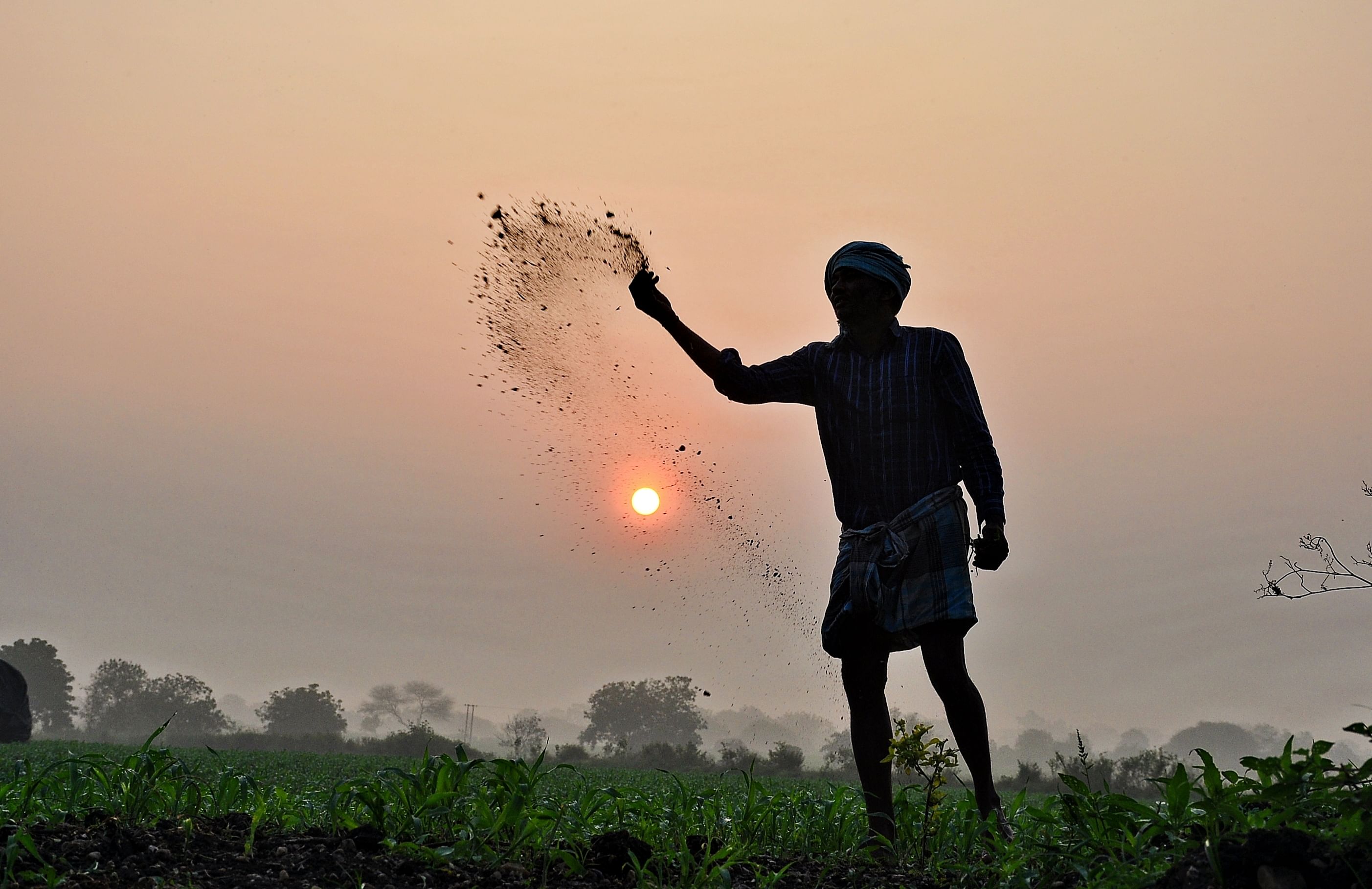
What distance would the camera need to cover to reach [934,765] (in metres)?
3.55

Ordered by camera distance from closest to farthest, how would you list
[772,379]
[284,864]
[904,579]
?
[284,864]
[904,579]
[772,379]

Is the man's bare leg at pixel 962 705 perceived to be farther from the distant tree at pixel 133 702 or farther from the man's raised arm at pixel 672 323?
the distant tree at pixel 133 702

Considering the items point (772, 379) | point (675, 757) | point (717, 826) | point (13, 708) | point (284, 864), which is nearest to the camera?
point (284, 864)

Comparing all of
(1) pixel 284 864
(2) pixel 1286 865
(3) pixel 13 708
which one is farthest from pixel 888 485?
(3) pixel 13 708

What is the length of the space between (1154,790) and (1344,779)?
14.8 metres

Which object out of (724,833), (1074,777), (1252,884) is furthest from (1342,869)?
(724,833)

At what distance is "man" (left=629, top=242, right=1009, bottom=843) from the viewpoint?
151 inches

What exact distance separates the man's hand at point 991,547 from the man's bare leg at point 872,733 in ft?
1.92

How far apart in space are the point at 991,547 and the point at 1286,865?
1.90 meters

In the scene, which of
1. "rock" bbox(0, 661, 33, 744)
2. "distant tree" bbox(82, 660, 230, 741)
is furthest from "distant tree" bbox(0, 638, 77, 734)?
"rock" bbox(0, 661, 33, 744)

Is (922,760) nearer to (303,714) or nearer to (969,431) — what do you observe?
(969,431)

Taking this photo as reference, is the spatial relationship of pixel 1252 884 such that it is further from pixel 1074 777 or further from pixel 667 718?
pixel 667 718

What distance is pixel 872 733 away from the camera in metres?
3.97

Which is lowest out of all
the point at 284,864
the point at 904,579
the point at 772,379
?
the point at 284,864
